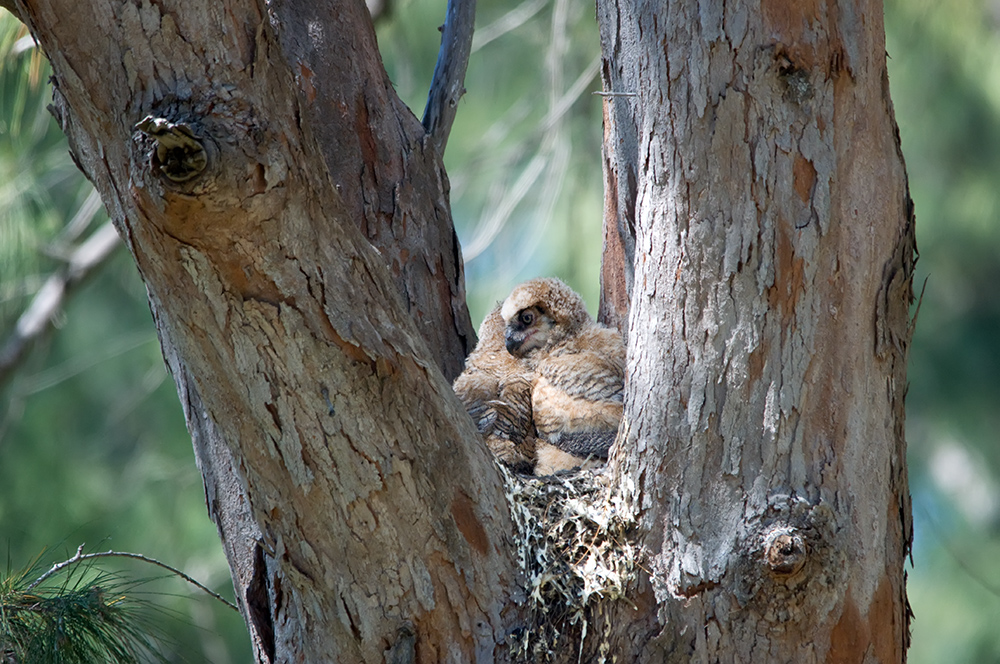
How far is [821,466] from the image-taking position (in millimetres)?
2002

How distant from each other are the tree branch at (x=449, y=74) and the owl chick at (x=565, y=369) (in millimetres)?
696

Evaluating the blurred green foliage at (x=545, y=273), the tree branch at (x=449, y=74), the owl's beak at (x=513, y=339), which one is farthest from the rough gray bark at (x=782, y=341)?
the blurred green foliage at (x=545, y=273)

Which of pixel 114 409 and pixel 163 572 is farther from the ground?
pixel 114 409

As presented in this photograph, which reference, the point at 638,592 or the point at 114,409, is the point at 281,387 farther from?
the point at 114,409

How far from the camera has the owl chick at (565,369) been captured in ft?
9.98

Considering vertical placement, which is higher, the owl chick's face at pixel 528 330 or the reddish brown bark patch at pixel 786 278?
the owl chick's face at pixel 528 330

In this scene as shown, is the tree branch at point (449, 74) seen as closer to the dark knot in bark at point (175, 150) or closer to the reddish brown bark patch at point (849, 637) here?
the dark knot in bark at point (175, 150)

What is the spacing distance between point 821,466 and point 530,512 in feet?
2.13

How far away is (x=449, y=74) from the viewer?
3332mm

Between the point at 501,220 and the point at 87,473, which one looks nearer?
the point at 501,220

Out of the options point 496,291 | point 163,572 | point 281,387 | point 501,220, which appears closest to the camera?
point 281,387

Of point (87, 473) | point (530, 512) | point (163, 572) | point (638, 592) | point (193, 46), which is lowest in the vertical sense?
point (638, 592)

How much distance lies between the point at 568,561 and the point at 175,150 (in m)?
1.17

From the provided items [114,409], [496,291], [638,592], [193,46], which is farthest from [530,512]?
[114,409]
